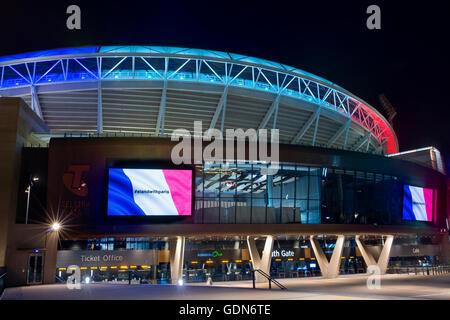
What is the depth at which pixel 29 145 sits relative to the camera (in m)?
29.6

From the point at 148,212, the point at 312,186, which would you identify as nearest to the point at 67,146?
the point at 148,212

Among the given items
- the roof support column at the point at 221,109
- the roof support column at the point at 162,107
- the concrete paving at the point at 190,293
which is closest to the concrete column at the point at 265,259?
the concrete paving at the point at 190,293

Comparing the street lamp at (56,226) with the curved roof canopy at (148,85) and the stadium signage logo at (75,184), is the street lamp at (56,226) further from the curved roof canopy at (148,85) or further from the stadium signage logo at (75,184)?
the curved roof canopy at (148,85)

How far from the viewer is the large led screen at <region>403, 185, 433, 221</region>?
122 ft

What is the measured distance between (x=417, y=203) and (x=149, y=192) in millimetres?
24935

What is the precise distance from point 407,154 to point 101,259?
187ft

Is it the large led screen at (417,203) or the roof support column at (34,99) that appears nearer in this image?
the large led screen at (417,203)

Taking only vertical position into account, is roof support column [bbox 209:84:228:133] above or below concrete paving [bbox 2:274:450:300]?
above

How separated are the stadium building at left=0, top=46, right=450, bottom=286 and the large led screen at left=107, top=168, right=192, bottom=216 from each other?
0.07 metres

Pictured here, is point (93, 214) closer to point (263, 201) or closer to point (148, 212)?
point (148, 212)

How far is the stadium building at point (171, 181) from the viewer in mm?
27266

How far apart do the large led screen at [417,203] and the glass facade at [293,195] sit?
1.62 metres

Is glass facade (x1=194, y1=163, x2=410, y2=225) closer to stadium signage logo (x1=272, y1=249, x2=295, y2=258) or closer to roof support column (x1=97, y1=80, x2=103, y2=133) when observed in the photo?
stadium signage logo (x1=272, y1=249, x2=295, y2=258)

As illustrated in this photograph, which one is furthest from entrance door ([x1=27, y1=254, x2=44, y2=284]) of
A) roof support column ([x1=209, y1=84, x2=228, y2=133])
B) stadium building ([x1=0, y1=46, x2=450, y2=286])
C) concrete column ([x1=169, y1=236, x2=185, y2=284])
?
roof support column ([x1=209, y1=84, x2=228, y2=133])
